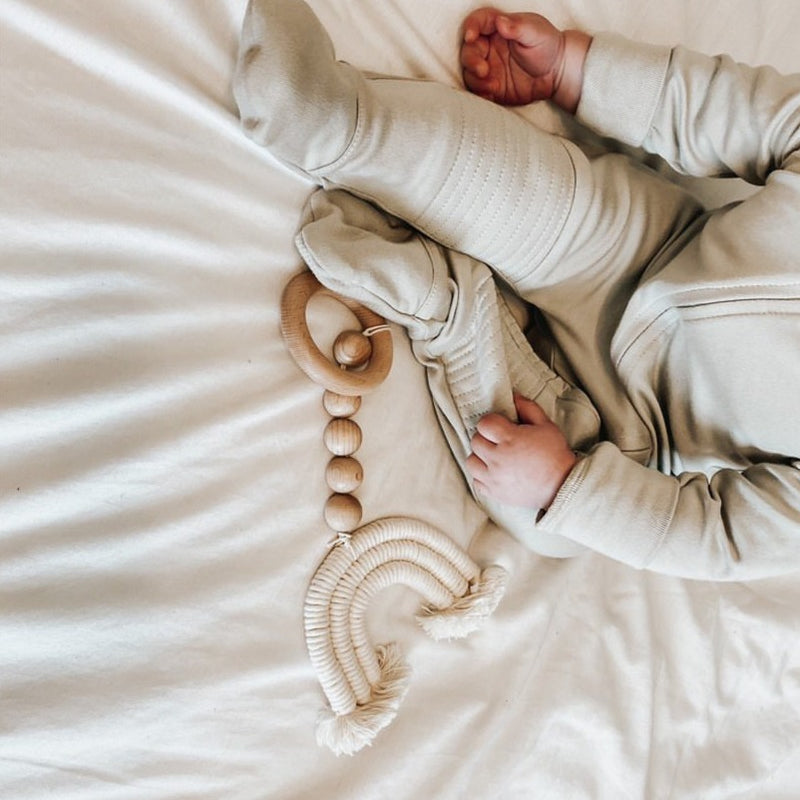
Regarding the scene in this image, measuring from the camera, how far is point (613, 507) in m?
0.67

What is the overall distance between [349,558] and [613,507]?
246mm

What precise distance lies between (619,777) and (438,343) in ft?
1.56

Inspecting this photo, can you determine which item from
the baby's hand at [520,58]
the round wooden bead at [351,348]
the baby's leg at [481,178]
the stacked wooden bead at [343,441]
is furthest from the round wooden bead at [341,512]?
the baby's hand at [520,58]

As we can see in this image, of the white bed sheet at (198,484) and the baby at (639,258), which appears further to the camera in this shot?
the baby at (639,258)

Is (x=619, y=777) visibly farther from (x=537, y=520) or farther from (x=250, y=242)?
(x=250, y=242)

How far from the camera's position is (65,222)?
500 mm

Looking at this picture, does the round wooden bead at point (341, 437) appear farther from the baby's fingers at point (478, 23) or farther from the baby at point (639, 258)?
the baby's fingers at point (478, 23)

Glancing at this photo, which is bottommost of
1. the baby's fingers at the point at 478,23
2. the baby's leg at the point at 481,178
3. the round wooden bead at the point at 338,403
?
the round wooden bead at the point at 338,403

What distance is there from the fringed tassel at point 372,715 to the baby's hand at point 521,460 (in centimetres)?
18

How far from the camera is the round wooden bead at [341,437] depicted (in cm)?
64

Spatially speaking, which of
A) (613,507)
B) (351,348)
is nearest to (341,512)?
(351,348)

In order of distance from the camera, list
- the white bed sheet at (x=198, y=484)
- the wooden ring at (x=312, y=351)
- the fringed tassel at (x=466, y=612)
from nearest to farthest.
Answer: the white bed sheet at (x=198, y=484) < the wooden ring at (x=312, y=351) < the fringed tassel at (x=466, y=612)

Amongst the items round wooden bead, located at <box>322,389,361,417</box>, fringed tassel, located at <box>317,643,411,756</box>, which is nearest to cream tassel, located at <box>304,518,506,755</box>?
fringed tassel, located at <box>317,643,411,756</box>

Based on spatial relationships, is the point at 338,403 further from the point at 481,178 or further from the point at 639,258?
the point at 639,258
